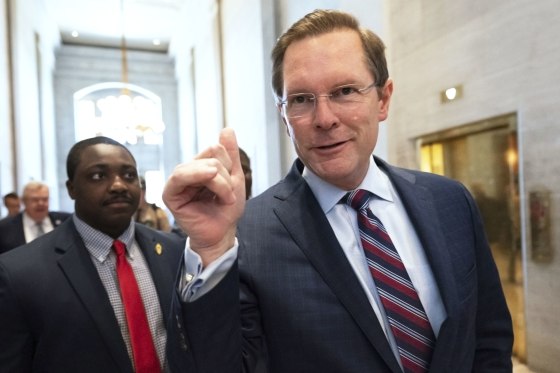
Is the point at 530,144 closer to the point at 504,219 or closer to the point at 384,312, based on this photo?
the point at 504,219

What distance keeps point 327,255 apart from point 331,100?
45 centimetres

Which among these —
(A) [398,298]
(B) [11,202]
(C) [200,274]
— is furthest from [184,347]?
(B) [11,202]

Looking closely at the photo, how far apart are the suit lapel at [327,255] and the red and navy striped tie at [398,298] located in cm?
8

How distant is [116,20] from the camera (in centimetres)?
1490

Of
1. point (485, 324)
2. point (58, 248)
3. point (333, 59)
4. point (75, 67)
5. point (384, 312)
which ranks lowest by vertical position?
point (485, 324)

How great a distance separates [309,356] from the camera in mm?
1129

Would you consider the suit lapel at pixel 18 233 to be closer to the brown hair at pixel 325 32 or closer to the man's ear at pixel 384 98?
the brown hair at pixel 325 32

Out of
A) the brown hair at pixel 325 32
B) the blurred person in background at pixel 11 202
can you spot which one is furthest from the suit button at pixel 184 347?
the blurred person in background at pixel 11 202

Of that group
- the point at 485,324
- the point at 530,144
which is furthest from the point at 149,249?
the point at 530,144

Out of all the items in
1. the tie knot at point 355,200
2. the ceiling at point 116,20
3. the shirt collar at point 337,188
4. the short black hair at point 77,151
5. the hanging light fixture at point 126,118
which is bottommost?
the tie knot at point 355,200

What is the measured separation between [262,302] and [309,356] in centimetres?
18

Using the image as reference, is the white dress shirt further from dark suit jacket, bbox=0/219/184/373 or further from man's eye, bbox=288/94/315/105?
dark suit jacket, bbox=0/219/184/373

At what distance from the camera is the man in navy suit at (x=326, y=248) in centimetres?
100

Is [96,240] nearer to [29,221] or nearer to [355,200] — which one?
[355,200]
